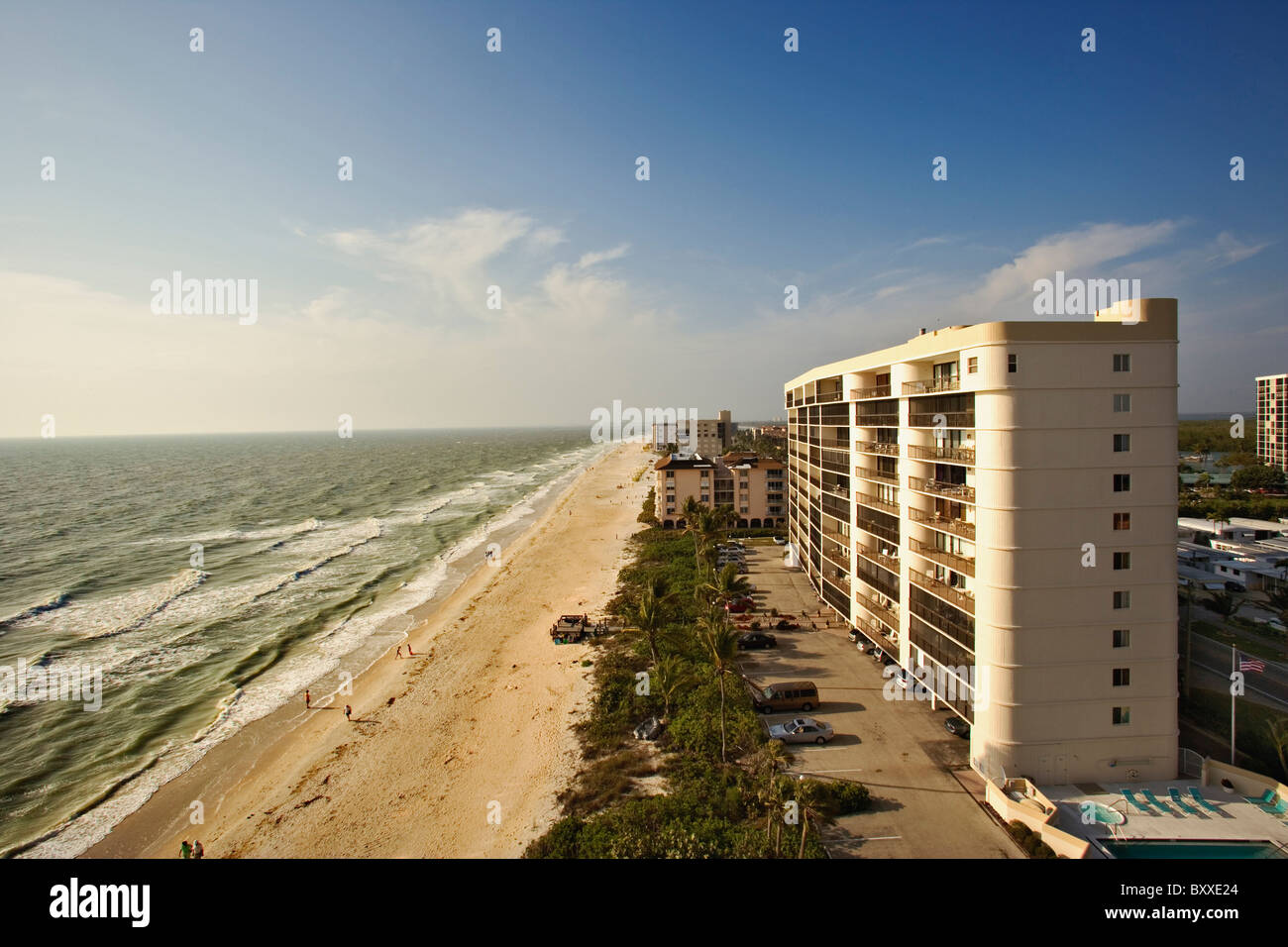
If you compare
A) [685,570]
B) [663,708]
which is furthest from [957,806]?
[685,570]

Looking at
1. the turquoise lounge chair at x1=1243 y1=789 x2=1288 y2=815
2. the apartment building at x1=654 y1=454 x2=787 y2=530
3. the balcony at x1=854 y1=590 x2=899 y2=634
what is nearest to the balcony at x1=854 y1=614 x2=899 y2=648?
the balcony at x1=854 y1=590 x2=899 y2=634

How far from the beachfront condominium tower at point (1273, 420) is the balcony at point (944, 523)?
420ft

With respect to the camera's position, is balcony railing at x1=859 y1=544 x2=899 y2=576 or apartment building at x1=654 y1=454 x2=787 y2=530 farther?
apartment building at x1=654 y1=454 x2=787 y2=530

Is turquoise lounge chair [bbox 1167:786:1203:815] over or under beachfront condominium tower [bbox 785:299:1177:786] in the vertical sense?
under

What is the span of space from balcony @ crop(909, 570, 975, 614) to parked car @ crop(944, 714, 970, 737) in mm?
5875

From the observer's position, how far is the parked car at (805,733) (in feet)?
90.1

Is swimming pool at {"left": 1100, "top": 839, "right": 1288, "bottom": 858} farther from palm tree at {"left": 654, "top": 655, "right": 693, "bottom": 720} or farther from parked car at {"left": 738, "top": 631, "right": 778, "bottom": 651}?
parked car at {"left": 738, "top": 631, "right": 778, "bottom": 651}

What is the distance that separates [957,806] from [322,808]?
1018 inches

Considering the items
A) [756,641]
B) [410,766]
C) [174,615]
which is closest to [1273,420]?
[756,641]

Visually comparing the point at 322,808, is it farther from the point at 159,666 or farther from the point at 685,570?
the point at 685,570

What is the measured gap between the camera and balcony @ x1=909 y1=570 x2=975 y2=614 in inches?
977

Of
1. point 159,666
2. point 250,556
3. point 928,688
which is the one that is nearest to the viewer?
point 928,688

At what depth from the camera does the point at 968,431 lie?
1002 inches

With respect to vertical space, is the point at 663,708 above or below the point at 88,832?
above
